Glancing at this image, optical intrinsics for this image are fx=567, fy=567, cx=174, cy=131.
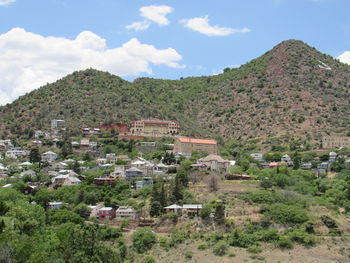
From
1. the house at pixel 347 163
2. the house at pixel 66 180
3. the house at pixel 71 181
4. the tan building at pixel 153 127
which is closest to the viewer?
the house at pixel 71 181

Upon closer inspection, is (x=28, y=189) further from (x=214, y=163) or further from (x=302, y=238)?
(x=302, y=238)

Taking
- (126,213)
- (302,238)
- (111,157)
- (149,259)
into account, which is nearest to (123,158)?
(111,157)

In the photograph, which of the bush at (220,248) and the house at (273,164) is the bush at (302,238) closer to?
the bush at (220,248)

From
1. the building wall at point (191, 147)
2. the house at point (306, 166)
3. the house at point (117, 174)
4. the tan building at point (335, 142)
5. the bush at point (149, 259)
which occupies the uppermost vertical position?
the tan building at point (335, 142)

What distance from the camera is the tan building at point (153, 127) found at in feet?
350

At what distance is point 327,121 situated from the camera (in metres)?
113

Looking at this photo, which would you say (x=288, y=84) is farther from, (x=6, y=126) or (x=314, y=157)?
(x=6, y=126)

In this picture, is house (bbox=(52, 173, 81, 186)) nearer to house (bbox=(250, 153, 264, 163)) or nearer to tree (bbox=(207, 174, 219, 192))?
tree (bbox=(207, 174, 219, 192))

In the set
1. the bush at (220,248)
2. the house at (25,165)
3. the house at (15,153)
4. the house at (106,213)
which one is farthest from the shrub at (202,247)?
the house at (15,153)

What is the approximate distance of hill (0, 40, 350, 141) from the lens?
4414 inches

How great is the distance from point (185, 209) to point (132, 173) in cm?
1555

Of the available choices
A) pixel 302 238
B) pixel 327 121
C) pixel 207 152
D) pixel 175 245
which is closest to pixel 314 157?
pixel 207 152

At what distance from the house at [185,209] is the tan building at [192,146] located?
94.9 feet

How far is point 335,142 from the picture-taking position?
9825 cm
